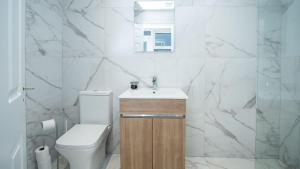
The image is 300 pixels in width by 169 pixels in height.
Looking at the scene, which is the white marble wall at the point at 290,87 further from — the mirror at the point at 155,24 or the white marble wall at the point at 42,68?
the white marble wall at the point at 42,68

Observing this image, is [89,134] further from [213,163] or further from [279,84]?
[279,84]

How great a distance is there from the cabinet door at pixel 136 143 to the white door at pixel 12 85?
1.08 metres

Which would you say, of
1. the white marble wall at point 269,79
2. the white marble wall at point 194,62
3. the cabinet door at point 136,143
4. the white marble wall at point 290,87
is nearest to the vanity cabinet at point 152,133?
the cabinet door at point 136,143

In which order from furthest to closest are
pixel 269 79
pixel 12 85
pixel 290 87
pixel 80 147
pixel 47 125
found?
pixel 47 125 < pixel 80 147 < pixel 269 79 < pixel 290 87 < pixel 12 85

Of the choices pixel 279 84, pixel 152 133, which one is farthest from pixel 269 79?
pixel 152 133

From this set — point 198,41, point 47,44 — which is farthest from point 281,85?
point 47,44

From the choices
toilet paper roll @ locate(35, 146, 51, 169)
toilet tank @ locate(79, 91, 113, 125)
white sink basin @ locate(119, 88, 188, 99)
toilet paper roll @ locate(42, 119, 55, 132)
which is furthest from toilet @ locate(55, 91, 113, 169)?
white sink basin @ locate(119, 88, 188, 99)

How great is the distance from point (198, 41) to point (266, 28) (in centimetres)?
88

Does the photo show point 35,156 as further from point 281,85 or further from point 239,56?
point 239,56

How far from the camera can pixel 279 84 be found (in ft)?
5.22

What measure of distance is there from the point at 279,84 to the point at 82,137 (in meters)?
1.81

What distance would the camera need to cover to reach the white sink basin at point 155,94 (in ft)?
6.75

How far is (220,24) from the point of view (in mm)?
2527

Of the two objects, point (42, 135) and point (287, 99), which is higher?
point (287, 99)
